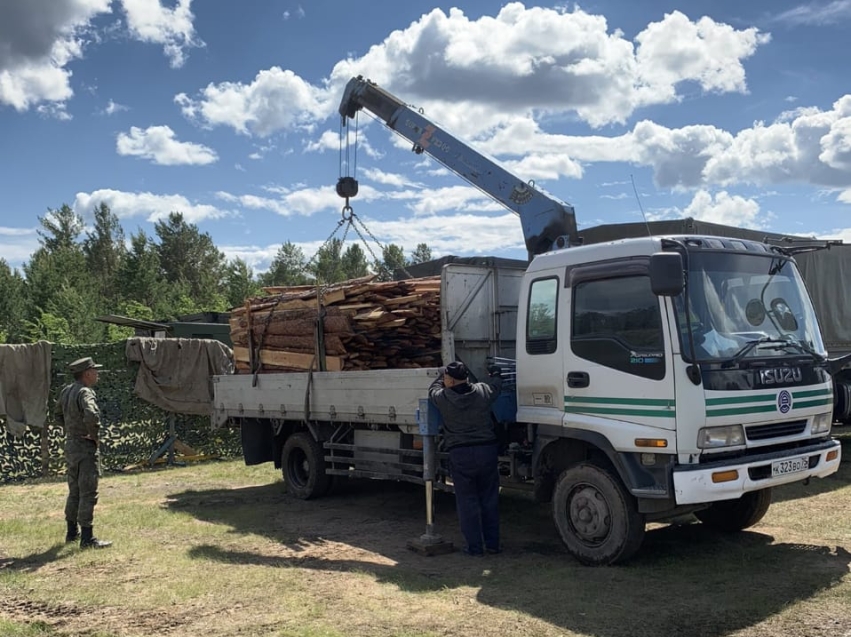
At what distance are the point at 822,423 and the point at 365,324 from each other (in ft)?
14.9

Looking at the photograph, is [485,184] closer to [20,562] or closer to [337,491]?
[337,491]

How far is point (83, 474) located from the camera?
24.8 feet

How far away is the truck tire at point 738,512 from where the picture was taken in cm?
694

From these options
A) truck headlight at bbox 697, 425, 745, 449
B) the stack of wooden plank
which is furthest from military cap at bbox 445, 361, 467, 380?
truck headlight at bbox 697, 425, 745, 449

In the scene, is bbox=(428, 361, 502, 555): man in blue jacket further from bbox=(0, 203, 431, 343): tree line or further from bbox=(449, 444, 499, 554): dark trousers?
bbox=(0, 203, 431, 343): tree line

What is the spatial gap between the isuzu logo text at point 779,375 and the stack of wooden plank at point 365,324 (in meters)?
3.39

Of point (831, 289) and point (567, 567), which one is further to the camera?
point (831, 289)

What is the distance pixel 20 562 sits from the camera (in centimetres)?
712

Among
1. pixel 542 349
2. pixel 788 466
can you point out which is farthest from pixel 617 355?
pixel 788 466

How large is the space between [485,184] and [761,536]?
5232 mm

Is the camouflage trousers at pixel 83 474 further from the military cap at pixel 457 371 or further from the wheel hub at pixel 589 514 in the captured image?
the wheel hub at pixel 589 514

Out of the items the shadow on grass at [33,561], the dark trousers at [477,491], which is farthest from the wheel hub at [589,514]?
the shadow on grass at [33,561]

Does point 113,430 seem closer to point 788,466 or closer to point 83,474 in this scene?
point 83,474

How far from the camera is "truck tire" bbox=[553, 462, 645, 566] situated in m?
5.89
